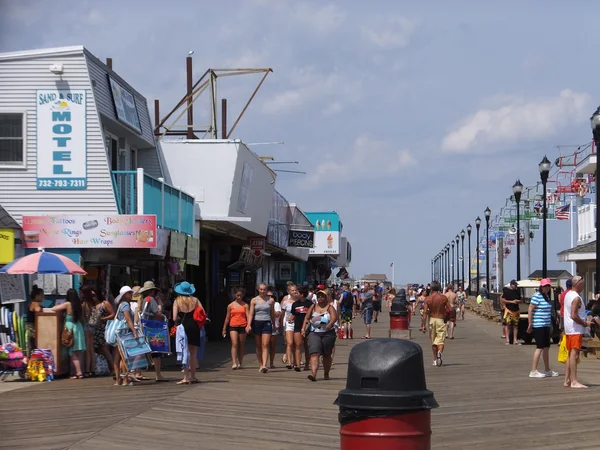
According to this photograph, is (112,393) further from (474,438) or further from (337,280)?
(337,280)

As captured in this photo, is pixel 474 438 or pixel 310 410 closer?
pixel 474 438

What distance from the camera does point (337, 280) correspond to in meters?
99.4

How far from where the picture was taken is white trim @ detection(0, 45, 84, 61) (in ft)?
66.5

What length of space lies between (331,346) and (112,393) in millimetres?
3971

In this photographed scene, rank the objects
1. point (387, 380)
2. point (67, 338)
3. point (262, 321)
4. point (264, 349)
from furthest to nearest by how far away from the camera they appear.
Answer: point (262, 321) < point (264, 349) < point (67, 338) < point (387, 380)

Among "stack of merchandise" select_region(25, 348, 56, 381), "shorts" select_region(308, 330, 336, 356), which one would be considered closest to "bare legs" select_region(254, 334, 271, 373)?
"shorts" select_region(308, 330, 336, 356)

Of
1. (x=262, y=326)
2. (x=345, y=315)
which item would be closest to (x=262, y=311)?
(x=262, y=326)

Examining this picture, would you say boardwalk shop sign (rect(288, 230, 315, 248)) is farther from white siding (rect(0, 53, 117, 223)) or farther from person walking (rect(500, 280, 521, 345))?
white siding (rect(0, 53, 117, 223))

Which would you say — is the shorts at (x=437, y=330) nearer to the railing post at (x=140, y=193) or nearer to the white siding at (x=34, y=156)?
the railing post at (x=140, y=193)

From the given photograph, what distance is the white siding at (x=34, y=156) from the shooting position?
67.2 ft

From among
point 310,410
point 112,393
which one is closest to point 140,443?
point 310,410

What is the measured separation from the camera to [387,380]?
6598 millimetres

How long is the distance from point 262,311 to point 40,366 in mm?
4333

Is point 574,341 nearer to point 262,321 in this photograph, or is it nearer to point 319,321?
point 319,321
